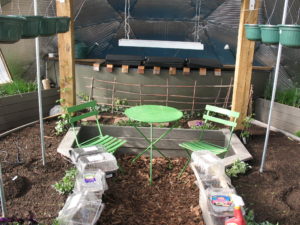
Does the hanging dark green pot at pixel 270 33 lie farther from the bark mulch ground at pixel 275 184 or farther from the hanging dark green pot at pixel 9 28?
the hanging dark green pot at pixel 9 28

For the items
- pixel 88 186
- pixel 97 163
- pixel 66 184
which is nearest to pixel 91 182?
pixel 88 186

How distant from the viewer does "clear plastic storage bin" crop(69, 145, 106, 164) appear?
362 cm

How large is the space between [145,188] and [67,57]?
93.5 inches

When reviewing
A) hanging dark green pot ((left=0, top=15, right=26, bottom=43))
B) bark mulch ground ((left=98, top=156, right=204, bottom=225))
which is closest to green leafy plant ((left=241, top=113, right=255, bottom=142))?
bark mulch ground ((left=98, top=156, right=204, bottom=225))

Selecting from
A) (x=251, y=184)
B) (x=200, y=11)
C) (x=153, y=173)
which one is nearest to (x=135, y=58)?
(x=200, y=11)

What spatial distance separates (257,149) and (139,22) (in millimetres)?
4465

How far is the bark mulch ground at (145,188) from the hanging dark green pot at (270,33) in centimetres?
167

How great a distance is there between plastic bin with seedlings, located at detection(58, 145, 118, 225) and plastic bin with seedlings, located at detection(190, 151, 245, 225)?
1006mm

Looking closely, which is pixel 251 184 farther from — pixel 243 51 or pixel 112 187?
pixel 243 51

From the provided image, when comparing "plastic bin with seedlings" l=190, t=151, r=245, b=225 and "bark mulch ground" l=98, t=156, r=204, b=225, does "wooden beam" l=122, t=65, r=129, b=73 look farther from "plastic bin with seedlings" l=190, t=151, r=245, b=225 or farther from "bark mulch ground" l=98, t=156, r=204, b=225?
"plastic bin with seedlings" l=190, t=151, r=245, b=225

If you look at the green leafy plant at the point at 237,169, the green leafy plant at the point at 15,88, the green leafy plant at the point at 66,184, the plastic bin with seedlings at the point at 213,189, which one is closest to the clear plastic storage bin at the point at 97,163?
the green leafy plant at the point at 66,184

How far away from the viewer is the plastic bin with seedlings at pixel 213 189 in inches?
110

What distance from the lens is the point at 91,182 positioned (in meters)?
3.04

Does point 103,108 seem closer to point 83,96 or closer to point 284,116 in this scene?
point 83,96
